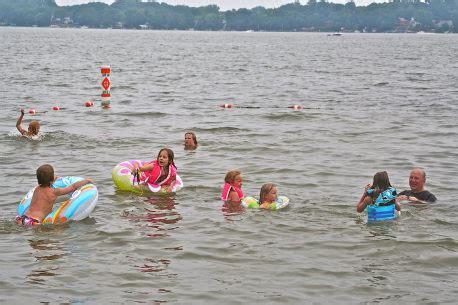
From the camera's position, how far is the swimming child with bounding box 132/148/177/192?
41.0 feet

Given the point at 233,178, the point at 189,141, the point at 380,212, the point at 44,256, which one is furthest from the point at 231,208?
the point at 189,141

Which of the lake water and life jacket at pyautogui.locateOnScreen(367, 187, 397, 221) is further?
life jacket at pyautogui.locateOnScreen(367, 187, 397, 221)

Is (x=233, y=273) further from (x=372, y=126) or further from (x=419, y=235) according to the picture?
(x=372, y=126)

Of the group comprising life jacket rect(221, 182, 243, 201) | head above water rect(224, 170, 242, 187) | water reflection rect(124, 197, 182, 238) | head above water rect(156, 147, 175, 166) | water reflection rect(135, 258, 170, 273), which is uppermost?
head above water rect(156, 147, 175, 166)

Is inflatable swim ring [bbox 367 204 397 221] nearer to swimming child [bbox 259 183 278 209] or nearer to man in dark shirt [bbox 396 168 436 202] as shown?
man in dark shirt [bbox 396 168 436 202]

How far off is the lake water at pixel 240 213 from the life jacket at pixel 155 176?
0.37 metres

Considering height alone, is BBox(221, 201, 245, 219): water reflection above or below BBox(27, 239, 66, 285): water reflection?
above

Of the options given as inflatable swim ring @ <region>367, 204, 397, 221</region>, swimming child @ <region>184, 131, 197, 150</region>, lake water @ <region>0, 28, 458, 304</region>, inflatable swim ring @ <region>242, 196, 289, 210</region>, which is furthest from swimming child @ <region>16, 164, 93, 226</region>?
swimming child @ <region>184, 131, 197, 150</region>

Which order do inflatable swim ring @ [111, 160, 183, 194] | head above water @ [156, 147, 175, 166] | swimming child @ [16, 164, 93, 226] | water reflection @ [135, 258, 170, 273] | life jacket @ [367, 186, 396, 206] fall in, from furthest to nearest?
inflatable swim ring @ [111, 160, 183, 194] → head above water @ [156, 147, 175, 166] → life jacket @ [367, 186, 396, 206] → swimming child @ [16, 164, 93, 226] → water reflection @ [135, 258, 170, 273]

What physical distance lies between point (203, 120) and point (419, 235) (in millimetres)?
12637

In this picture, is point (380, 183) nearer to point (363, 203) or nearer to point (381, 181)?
point (381, 181)

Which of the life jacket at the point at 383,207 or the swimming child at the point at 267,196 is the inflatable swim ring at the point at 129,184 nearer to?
the swimming child at the point at 267,196

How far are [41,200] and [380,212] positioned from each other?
4.69 meters

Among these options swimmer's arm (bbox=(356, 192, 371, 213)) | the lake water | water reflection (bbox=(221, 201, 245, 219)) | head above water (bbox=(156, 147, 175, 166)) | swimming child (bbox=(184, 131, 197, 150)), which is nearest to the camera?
the lake water
